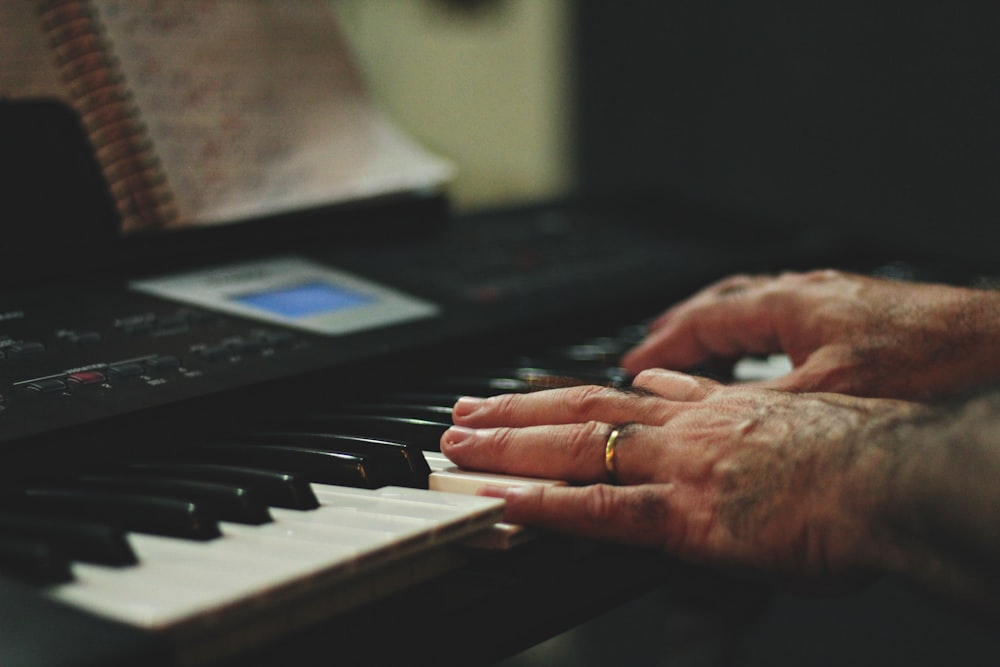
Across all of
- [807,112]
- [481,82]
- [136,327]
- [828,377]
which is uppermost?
[481,82]

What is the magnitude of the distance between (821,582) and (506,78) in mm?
2068

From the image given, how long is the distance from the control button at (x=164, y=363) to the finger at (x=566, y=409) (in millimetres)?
214

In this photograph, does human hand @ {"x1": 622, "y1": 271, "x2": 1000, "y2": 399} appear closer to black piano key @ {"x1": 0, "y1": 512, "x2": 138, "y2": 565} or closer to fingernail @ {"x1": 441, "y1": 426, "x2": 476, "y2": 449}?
fingernail @ {"x1": 441, "y1": 426, "x2": 476, "y2": 449}

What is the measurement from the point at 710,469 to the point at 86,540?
1.23ft

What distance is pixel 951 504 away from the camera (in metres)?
0.55

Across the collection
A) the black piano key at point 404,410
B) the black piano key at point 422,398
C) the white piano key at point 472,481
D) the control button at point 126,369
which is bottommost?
the white piano key at point 472,481

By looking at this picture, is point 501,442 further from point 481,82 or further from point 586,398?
point 481,82

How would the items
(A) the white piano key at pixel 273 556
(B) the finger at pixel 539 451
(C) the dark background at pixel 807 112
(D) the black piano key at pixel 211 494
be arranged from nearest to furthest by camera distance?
(A) the white piano key at pixel 273 556 < (D) the black piano key at pixel 211 494 < (B) the finger at pixel 539 451 < (C) the dark background at pixel 807 112

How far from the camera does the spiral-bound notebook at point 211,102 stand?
3.23 ft

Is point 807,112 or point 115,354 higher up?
point 807,112

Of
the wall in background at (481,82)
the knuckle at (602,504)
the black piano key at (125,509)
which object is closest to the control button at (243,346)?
the black piano key at (125,509)

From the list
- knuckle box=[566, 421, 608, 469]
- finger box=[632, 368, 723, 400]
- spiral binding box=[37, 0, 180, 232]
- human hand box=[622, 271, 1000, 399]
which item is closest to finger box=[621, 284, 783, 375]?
human hand box=[622, 271, 1000, 399]

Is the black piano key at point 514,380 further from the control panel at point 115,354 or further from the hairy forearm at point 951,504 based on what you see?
the hairy forearm at point 951,504

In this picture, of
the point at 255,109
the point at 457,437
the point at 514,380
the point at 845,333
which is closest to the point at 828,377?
the point at 845,333
